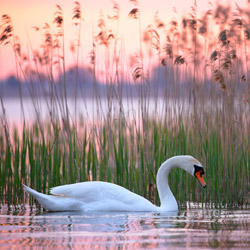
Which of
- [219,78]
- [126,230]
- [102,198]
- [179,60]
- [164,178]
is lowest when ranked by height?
[126,230]

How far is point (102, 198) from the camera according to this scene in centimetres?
938

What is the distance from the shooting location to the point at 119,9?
10820mm

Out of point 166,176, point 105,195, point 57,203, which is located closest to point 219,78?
point 166,176

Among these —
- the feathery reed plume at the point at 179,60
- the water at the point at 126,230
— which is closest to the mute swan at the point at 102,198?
the water at the point at 126,230

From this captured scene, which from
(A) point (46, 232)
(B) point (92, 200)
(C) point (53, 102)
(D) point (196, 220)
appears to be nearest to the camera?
(A) point (46, 232)

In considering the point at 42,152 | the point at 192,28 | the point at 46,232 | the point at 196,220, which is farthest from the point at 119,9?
the point at 46,232

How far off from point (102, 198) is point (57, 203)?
2.18 feet

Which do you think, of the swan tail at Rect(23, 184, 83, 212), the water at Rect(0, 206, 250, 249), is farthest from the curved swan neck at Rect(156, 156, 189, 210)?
the swan tail at Rect(23, 184, 83, 212)

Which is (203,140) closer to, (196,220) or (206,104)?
(206,104)

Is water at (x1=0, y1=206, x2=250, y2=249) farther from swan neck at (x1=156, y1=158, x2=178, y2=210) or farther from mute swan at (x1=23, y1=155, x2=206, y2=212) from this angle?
swan neck at (x1=156, y1=158, x2=178, y2=210)

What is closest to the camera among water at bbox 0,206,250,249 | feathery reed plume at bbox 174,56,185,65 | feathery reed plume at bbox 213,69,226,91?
water at bbox 0,206,250,249

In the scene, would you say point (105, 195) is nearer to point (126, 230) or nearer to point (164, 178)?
point (164, 178)

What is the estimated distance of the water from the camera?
6266 mm

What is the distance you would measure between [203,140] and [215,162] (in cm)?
44
